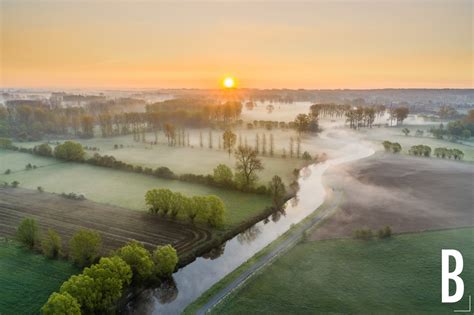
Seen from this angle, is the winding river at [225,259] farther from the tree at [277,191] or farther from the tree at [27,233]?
the tree at [27,233]

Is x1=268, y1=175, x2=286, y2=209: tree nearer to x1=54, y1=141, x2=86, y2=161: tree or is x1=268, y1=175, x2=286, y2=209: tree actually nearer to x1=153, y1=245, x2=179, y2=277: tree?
x1=153, y1=245, x2=179, y2=277: tree

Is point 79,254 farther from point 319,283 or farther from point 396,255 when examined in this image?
point 396,255

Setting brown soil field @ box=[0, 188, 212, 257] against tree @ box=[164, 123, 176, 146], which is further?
tree @ box=[164, 123, 176, 146]

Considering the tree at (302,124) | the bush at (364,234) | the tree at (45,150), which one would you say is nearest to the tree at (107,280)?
the bush at (364,234)

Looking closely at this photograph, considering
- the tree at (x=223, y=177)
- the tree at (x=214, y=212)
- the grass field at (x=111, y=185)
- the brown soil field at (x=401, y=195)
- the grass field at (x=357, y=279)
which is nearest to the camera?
the grass field at (x=357, y=279)

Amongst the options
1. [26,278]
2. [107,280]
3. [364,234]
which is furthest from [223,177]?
[26,278]

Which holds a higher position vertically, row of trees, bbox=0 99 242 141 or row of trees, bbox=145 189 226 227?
row of trees, bbox=0 99 242 141

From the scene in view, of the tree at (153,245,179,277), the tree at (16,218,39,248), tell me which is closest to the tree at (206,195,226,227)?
the tree at (153,245,179,277)

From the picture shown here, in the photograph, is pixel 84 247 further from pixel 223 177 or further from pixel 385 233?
pixel 385 233

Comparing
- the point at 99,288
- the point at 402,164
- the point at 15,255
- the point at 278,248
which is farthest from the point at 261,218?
the point at 402,164
